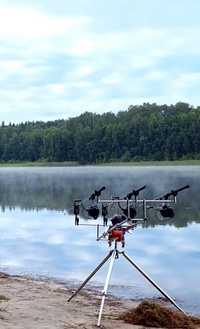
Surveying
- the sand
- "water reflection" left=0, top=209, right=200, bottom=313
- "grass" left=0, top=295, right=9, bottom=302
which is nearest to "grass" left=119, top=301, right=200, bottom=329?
the sand

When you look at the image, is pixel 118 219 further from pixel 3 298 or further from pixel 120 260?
pixel 120 260

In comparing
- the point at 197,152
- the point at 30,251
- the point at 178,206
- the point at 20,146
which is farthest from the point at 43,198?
the point at 20,146

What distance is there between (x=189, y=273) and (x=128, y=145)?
128953 millimetres

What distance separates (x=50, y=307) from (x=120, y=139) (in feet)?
446

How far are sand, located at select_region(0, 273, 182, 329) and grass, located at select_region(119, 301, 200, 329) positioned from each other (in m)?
0.22

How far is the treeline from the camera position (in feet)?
433

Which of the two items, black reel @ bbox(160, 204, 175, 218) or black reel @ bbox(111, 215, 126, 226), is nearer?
black reel @ bbox(160, 204, 175, 218)

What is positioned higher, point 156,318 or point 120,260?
point 156,318

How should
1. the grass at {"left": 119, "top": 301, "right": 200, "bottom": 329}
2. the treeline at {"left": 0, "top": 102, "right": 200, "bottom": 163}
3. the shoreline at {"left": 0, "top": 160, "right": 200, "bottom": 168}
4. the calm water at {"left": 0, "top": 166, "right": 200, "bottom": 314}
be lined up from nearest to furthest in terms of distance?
the grass at {"left": 119, "top": 301, "right": 200, "bottom": 329}, the calm water at {"left": 0, "top": 166, "right": 200, "bottom": 314}, the shoreline at {"left": 0, "top": 160, "right": 200, "bottom": 168}, the treeline at {"left": 0, "top": 102, "right": 200, "bottom": 163}

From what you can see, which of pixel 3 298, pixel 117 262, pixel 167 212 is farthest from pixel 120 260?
pixel 167 212

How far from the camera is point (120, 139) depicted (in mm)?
145750

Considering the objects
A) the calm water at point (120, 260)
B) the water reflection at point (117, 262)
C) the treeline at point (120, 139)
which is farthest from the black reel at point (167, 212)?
the treeline at point (120, 139)

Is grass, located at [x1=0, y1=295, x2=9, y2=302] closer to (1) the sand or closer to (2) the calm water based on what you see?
(1) the sand

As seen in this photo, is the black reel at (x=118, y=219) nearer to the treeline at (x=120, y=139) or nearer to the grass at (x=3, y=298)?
the grass at (x=3, y=298)
